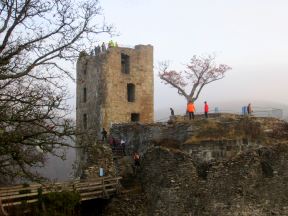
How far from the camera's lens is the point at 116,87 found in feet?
108

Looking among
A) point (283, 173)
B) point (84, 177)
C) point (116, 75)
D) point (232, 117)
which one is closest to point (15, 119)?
point (84, 177)

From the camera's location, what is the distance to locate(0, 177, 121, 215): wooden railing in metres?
17.9

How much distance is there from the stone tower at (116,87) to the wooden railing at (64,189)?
10765 mm

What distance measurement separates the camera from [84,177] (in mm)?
22234

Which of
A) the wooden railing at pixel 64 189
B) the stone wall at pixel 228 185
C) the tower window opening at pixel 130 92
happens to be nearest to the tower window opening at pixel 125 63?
the tower window opening at pixel 130 92

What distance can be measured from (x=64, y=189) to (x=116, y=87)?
14.3m

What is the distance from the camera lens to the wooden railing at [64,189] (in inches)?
703

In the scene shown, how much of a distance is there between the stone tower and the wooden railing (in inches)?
424

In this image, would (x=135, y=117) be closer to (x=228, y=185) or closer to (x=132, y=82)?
(x=132, y=82)

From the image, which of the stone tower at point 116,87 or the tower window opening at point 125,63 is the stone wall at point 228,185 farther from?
the tower window opening at point 125,63

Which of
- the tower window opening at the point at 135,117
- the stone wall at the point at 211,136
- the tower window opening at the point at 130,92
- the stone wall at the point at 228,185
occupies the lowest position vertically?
the stone wall at the point at 228,185

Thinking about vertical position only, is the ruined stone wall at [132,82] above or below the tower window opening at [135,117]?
above

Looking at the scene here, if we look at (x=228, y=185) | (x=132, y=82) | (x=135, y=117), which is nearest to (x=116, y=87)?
(x=132, y=82)

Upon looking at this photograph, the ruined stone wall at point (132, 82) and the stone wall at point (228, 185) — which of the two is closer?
the stone wall at point (228, 185)
